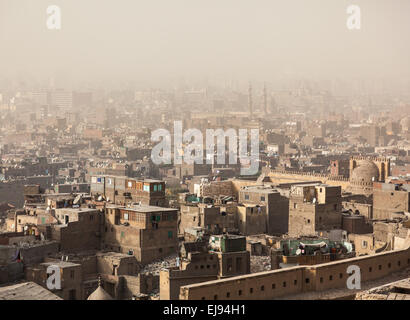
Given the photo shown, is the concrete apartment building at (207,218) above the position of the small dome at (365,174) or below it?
below

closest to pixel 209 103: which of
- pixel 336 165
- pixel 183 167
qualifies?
pixel 183 167

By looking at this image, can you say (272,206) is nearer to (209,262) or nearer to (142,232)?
(142,232)

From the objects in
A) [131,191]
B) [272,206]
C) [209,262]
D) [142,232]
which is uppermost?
[131,191]

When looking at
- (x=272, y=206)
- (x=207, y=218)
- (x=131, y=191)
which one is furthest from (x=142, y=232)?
(x=272, y=206)

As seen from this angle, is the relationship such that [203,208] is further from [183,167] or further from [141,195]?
[183,167]

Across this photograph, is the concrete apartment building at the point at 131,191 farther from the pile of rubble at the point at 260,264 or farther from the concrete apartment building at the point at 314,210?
the pile of rubble at the point at 260,264

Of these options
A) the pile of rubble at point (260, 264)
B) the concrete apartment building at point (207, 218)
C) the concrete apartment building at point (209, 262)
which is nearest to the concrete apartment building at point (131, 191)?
the concrete apartment building at point (207, 218)
